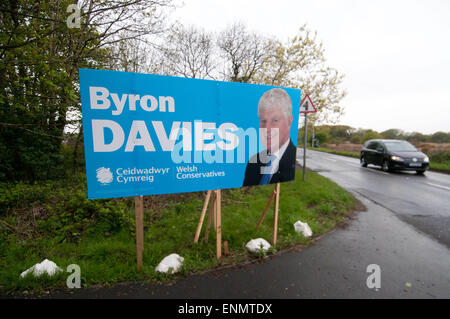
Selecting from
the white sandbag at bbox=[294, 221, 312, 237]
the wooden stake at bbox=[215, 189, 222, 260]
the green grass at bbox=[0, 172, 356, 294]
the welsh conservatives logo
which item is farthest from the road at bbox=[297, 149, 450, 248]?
the welsh conservatives logo

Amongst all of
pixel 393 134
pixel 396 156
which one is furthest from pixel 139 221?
pixel 393 134

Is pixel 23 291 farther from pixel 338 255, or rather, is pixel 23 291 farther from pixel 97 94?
pixel 338 255

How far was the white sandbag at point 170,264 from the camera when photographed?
2.75 meters

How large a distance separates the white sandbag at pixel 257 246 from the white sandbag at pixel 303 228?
0.87 metres

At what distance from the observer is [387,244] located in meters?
3.62

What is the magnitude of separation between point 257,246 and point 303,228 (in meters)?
1.15

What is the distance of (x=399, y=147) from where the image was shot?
1183cm

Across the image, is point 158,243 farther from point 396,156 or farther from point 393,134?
point 393,134

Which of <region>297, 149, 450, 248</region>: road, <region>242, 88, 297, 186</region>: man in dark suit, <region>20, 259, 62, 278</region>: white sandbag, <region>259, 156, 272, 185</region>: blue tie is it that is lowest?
<region>297, 149, 450, 248</region>: road

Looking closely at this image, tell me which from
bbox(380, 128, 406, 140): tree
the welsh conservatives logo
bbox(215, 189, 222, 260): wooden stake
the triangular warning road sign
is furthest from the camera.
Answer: bbox(380, 128, 406, 140): tree

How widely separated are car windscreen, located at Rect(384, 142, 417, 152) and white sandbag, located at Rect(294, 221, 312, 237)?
1052 cm

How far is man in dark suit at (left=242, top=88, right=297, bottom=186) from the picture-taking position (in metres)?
3.38

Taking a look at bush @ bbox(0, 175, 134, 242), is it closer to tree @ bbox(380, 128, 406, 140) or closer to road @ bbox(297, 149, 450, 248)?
road @ bbox(297, 149, 450, 248)
